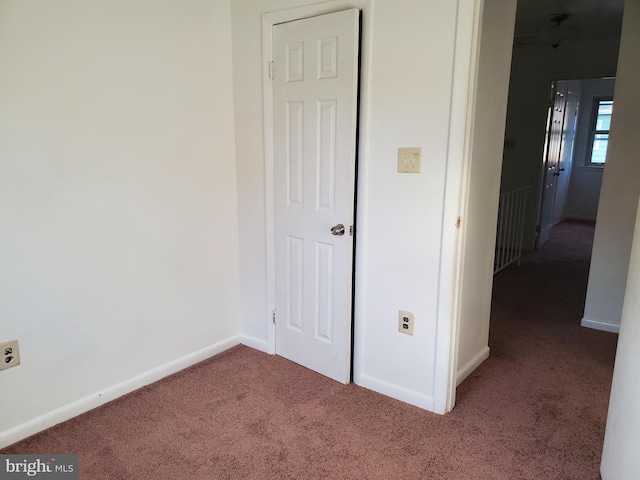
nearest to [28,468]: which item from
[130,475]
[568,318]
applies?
[130,475]

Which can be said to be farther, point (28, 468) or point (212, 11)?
point (212, 11)

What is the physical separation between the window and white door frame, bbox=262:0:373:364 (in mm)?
7004

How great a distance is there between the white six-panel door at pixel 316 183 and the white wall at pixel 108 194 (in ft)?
1.46

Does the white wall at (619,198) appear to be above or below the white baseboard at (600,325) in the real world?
above

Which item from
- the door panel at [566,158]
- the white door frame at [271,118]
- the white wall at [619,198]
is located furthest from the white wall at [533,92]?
the white door frame at [271,118]

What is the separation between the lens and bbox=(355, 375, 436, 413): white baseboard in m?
2.41

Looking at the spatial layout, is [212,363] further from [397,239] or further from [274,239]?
[397,239]

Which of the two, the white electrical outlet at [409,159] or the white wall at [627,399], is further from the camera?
the white electrical outlet at [409,159]

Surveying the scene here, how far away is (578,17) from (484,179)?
9.24ft

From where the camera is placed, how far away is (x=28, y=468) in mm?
1947

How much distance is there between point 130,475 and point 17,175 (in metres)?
1.36

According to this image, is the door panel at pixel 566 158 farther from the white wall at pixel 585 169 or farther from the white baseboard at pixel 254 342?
the white baseboard at pixel 254 342

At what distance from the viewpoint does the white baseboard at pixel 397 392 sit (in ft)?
7.91

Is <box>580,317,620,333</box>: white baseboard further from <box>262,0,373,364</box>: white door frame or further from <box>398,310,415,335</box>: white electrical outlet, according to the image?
<box>262,0,373,364</box>: white door frame
